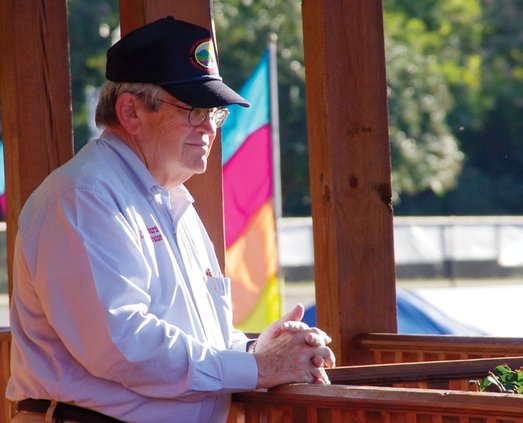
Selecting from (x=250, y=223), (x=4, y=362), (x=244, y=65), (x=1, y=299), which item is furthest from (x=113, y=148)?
(x=244, y=65)

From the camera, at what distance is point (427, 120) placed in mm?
31188

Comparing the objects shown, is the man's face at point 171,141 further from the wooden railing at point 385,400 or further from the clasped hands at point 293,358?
the wooden railing at point 385,400

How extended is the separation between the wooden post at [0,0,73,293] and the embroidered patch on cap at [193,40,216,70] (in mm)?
1407

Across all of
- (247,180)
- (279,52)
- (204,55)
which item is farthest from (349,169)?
(279,52)

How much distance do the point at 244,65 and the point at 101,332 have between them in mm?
23793

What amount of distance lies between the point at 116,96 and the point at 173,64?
0.60 ft

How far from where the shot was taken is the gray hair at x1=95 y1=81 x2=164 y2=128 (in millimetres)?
3082

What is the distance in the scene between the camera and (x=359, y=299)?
169 inches

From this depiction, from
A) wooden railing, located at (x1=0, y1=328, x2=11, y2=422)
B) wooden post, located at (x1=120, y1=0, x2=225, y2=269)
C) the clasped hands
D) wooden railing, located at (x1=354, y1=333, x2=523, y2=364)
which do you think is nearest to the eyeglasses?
the clasped hands

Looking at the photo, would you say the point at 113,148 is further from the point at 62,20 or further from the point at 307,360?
the point at 62,20

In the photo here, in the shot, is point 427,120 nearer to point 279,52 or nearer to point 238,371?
point 279,52

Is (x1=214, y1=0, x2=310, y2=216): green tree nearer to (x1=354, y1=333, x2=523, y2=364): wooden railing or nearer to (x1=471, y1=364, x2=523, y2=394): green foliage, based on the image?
(x1=354, y1=333, x2=523, y2=364): wooden railing

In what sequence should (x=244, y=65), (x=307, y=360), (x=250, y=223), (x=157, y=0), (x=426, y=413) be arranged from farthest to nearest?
(x=244, y=65) → (x=250, y=223) → (x=157, y=0) → (x=307, y=360) → (x=426, y=413)

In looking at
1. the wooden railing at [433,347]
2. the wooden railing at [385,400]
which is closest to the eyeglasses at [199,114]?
the wooden railing at [385,400]
